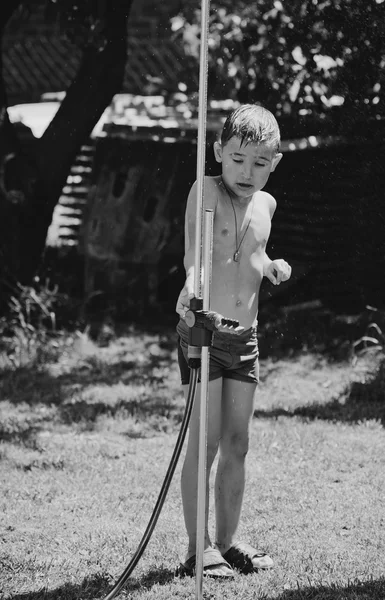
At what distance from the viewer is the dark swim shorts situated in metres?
3.22

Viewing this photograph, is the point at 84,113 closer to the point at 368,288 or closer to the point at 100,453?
the point at 368,288

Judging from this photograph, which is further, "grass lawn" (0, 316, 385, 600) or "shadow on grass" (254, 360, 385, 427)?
"shadow on grass" (254, 360, 385, 427)

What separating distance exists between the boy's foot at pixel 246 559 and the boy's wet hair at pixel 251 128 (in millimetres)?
1414

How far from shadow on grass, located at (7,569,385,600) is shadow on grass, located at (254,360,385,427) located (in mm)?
2406

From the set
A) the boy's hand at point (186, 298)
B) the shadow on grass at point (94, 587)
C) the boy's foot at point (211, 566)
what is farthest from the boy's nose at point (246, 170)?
the shadow on grass at point (94, 587)

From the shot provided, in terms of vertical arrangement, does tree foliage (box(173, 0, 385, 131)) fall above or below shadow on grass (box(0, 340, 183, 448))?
above

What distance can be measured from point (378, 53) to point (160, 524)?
3.63 m

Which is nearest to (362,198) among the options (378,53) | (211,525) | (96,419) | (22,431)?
(378,53)

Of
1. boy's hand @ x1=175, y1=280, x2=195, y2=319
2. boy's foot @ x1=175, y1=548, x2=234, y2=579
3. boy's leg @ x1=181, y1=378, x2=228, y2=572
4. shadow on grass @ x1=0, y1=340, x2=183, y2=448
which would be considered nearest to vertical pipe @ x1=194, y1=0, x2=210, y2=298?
boy's hand @ x1=175, y1=280, x2=195, y2=319

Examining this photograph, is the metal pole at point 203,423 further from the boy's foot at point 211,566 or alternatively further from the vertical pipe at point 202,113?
the boy's foot at point 211,566

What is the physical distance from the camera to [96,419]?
5730 mm

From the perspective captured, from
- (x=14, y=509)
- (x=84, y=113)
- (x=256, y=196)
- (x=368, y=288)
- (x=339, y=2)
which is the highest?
(x=339, y=2)

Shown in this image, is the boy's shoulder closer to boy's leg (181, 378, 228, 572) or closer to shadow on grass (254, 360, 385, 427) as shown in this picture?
boy's leg (181, 378, 228, 572)

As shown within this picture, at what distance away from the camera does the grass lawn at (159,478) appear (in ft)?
10.8
